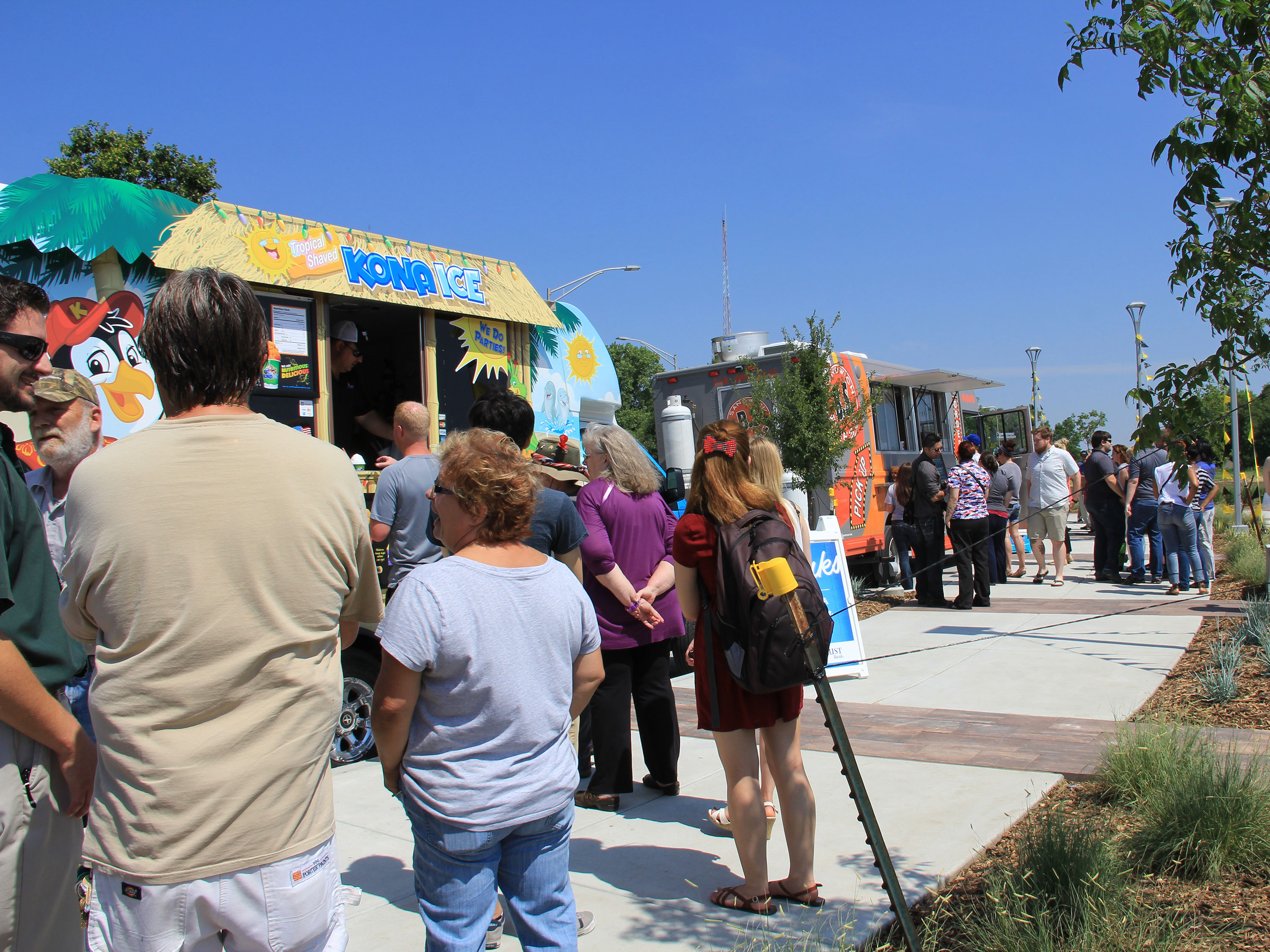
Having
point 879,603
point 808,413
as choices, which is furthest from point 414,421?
point 879,603

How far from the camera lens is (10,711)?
1.83 m

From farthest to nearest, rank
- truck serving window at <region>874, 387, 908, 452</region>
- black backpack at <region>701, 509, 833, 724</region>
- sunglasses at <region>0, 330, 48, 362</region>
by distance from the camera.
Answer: truck serving window at <region>874, 387, 908, 452</region>
black backpack at <region>701, 509, 833, 724</region>
sunglasses at <region>0, 330, 48, 362</region>

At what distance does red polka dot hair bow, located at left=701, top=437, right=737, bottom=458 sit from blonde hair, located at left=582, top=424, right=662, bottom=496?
1.13 m

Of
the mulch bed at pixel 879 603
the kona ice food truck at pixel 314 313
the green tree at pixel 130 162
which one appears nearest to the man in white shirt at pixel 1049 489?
→ the mulch bed at pixel 879 603

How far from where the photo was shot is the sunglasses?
2.23 metres

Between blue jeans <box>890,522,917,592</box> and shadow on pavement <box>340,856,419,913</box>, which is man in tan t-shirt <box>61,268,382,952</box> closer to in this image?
shadow on pavement <box>340,856,419,913</box>

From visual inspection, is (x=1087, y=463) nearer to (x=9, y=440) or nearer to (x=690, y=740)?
(x=690, y=740)

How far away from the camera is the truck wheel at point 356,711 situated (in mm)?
5094

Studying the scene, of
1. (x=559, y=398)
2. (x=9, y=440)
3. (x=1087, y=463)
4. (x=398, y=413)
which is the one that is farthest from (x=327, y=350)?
(x=1087, y=463)

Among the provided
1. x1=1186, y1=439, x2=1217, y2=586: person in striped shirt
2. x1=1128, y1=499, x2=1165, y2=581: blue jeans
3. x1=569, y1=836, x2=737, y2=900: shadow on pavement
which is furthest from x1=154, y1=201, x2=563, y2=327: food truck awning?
x1=1128, y1=499, x2=1165, y2=581: blue jeans

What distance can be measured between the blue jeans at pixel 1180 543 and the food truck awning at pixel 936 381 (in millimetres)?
3830

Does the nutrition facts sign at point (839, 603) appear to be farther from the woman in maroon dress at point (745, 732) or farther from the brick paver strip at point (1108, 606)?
the woman in maroon dress at point (745, 732)

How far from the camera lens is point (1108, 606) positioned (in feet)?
33.5

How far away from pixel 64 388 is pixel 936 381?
1307cm
